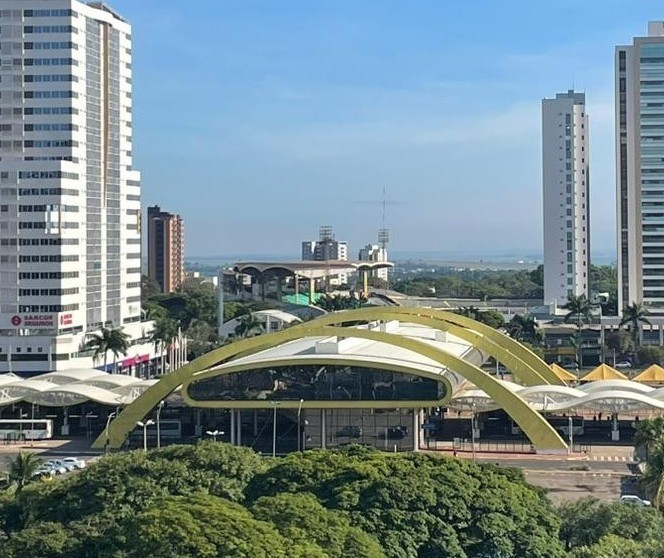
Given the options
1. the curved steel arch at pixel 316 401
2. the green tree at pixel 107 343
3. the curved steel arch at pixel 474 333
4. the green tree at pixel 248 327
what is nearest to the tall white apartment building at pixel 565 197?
the green tree at pixel 248 327

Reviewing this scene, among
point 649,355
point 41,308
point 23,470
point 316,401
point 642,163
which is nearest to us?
point 23,470

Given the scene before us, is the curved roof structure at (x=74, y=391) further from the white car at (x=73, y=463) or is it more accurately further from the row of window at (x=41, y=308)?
the row of window at (x=41, y=308)

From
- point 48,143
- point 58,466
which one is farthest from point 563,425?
point 48,143

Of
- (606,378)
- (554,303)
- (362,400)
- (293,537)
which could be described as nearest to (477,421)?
(362,400)

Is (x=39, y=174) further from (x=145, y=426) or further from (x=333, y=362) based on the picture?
(x=333, y=362)

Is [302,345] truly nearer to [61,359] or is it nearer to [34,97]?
[61,359]

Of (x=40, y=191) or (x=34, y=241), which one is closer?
(x=34, y=241)

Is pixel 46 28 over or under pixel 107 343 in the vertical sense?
over
